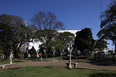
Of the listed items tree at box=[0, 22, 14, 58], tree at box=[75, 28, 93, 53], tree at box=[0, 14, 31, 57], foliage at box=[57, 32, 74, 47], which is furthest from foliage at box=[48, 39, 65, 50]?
tree at box=[0, 22, 14, 58]

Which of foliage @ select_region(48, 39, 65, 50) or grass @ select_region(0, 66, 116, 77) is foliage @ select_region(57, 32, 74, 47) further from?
grass @ select_region(0, 66, 116, 77)

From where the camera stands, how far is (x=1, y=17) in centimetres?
2806

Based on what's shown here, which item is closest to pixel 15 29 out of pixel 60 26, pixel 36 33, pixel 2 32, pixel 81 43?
pixel 2 32

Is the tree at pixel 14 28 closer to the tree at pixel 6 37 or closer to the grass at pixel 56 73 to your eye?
the tree at pixel 6 37

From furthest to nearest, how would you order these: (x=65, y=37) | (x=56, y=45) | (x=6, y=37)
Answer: (x=65, y=37) → (x=56, y=45) → (x=6, y=37)

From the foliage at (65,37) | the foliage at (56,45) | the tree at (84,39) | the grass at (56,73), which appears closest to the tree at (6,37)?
the foliage at (56,45)

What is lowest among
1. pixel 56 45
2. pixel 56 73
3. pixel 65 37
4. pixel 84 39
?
pixel 56 73

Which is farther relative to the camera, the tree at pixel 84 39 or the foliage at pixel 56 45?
the tree at pixel 84 39

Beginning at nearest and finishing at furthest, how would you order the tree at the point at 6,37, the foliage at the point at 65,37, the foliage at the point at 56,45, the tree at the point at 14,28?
1. the tree at the point at 6,37
2. the tree at the point at 14,28
3. the foliage at the point at 56,45
4. the foliage at the point at 65,37

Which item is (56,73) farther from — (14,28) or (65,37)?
(65,37)

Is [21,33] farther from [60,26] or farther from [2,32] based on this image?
[60,26]

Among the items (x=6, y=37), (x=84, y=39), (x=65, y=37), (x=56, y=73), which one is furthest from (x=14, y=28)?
(x=56, y=73)

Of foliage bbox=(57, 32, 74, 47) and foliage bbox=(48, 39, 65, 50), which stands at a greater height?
foliage bbox=(57, 32, 74, 47)

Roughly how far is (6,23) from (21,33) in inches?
161
